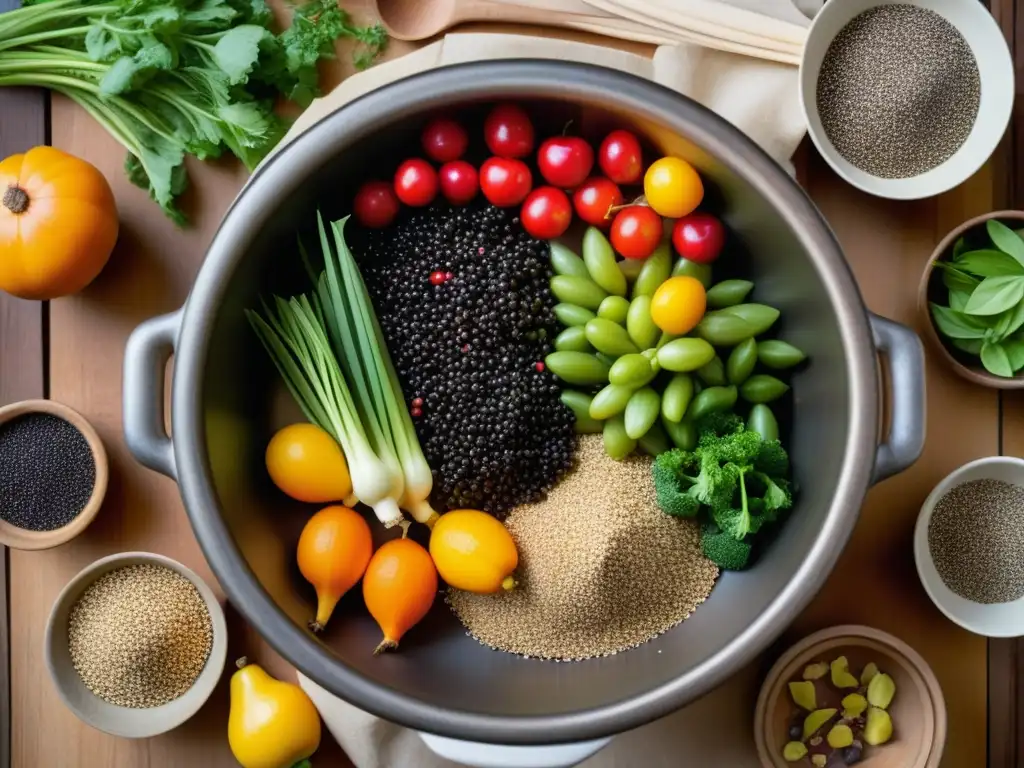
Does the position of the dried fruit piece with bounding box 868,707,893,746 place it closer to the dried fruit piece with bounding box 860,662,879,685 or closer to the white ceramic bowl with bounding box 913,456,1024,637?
the dried fruit piece with bounding box 860,662,879,685

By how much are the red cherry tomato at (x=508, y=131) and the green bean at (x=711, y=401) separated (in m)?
0.33

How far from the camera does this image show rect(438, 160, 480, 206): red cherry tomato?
1.02 meters

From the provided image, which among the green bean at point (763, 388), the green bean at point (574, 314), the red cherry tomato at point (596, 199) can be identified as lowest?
the green bean at point (763, 388)

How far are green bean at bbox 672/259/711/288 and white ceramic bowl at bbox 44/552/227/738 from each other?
2.07ft

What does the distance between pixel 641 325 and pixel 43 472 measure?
69 cm

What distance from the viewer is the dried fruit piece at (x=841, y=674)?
1.07 m

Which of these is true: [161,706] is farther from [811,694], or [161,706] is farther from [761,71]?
[761,71]

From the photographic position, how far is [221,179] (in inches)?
43.0

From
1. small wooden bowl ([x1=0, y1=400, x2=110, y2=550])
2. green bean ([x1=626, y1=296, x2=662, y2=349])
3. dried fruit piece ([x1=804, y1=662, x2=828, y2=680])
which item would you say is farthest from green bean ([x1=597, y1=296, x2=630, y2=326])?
small wooden bowl ([x1=0, y1=400, x2=110, y2=550])

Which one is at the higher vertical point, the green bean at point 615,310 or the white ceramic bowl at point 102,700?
the green bean at point 615,310

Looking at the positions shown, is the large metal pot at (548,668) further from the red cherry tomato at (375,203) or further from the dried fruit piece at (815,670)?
the dried fruit piece at (815,670)

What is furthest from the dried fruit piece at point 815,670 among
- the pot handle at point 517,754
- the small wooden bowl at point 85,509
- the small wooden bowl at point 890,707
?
the small wooden bowl at point 85,509

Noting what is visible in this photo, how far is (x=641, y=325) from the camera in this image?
0.98 m

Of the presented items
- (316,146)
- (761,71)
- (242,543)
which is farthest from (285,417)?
(761,71)
